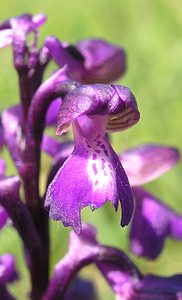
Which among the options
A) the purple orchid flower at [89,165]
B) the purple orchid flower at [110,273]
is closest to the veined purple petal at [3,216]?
the purple orchid flower at [110,273]

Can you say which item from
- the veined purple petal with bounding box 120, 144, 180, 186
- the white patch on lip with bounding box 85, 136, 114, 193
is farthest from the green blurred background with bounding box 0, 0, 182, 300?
the white patch on lip with bounding box 85, 136, 114, 193

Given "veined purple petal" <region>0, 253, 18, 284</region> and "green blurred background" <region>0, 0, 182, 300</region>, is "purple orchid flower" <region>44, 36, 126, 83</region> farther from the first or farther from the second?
"green blurred background" <region>0, 0, 182, 300</region>

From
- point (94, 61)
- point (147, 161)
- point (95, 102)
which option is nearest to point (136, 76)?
point (147, 161)

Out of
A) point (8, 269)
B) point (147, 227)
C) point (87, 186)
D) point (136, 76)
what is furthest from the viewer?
point (136, 76)

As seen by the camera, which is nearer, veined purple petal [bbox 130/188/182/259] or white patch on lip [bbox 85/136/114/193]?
white patch on lip [bbox 85/136/114/193]

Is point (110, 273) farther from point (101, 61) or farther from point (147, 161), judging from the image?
point (101, 61)

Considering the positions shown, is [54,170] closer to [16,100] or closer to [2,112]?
[2,112]
